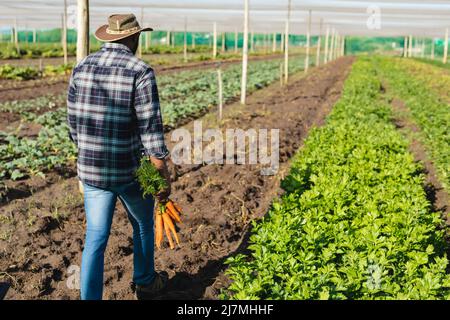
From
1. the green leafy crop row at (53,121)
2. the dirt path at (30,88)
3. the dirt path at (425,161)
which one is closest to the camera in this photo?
the dirt path at (425,161)

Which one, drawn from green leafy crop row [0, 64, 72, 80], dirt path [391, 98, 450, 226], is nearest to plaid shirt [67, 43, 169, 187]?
dirt path [391, 98, 450, 226]

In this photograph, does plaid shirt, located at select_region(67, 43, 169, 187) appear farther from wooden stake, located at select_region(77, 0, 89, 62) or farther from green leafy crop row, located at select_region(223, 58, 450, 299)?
wooden stake, located at select_region(77, 0, 89, 62)

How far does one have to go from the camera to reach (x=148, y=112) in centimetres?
334

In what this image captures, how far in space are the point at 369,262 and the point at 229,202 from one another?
3037 mm

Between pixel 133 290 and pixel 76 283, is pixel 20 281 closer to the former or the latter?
pixel 76 283

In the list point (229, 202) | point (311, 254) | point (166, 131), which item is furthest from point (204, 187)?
point (166, 131)

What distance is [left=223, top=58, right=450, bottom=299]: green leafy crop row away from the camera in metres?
3.18

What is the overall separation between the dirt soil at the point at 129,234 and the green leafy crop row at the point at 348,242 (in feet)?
1.70

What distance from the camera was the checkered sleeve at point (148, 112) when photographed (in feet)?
10.9

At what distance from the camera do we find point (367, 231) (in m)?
3.88

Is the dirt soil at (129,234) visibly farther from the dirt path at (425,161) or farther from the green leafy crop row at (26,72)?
the green leafy crop row at (26,72)

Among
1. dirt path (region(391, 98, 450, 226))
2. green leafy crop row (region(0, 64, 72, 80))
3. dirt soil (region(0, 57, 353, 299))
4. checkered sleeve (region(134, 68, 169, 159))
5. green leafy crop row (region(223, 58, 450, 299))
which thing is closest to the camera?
green leafy crop row (region(223, 58, 450, 299))

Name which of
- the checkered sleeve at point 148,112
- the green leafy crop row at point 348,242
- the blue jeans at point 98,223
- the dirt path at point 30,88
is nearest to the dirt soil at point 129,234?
the green leafy crop row at point 348,242

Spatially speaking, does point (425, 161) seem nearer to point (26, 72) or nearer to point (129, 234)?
point (129, 234)
